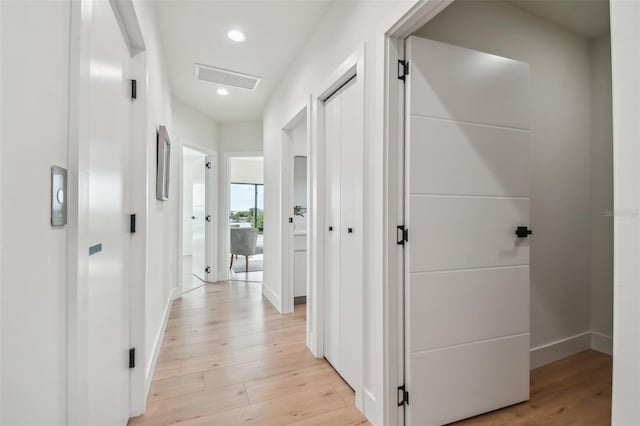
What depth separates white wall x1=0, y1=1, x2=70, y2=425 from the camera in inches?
20.5

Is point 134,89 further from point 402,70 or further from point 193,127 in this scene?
point 193,127

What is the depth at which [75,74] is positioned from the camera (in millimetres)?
754

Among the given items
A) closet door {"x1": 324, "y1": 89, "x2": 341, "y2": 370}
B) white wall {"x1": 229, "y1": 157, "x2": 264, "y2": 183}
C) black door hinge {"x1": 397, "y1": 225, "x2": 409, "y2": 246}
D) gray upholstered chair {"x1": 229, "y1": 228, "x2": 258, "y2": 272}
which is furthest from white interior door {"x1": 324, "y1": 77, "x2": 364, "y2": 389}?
white wall {"x1": 229, "y1": 157, "x2": 264, "y2": 183}

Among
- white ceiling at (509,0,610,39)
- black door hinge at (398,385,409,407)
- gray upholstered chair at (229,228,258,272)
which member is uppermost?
white ceiling at (509,0,610,39)

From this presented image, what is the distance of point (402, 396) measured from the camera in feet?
5.04

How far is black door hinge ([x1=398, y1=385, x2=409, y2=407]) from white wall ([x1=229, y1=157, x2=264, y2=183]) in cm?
793

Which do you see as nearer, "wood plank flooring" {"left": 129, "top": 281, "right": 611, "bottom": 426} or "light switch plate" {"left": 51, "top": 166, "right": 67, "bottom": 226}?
"light switch plate" {"left": 51, "top": 166, "right": 67, "bottom": 226}

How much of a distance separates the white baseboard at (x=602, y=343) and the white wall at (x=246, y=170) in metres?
7.87

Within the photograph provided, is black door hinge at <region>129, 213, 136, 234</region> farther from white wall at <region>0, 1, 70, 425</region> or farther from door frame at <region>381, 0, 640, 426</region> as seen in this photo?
door frame at <region>381, 0, 640, 426</region>

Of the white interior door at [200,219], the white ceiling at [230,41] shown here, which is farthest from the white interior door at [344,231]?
the white interior door at [200,219]

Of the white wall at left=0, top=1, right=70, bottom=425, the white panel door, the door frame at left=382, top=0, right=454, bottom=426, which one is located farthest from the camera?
the door frame at left=382, top=0, right=454, bottom=426

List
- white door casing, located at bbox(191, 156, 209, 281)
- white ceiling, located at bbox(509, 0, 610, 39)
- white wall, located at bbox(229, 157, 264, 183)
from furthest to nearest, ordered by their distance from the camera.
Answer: white wall, located at bbox(229, 157, 264, 183)
white door casing, located at bbox(191, 156, 209, 281)
white ceiling, located at bbox(509, 0, 610, 39)

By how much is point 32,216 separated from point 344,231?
1628mm

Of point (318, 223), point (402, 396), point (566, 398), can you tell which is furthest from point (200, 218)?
point (566, 398)
